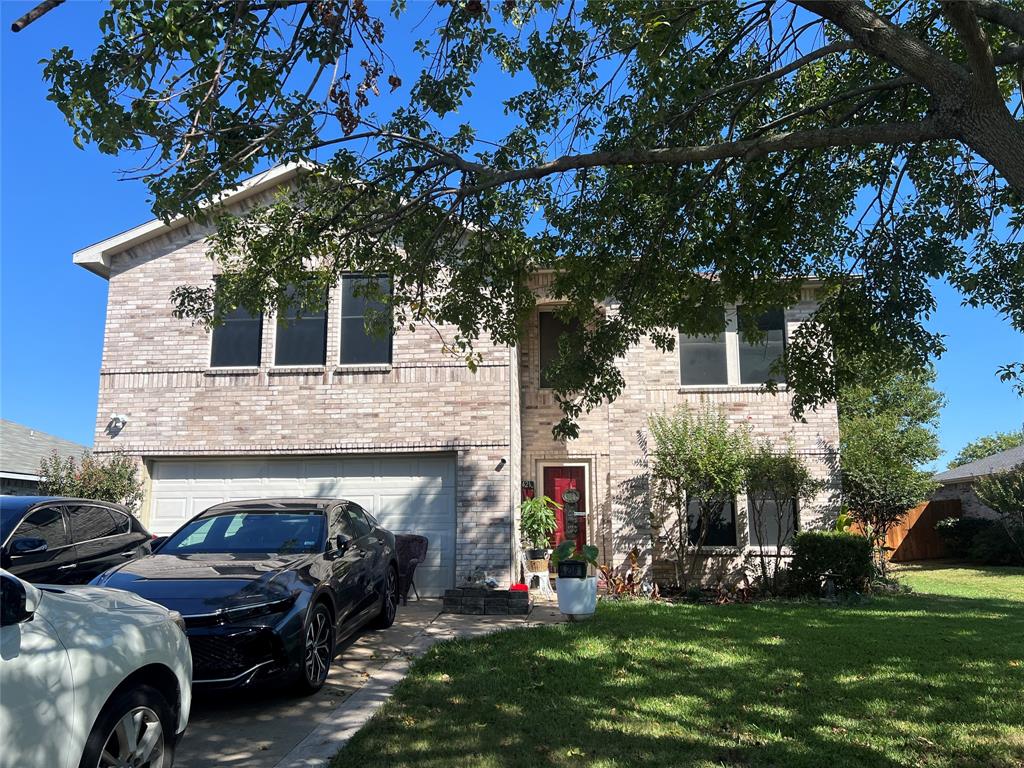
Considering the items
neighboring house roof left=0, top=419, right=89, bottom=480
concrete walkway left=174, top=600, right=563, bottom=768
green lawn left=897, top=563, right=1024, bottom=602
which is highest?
neighboring house roof left=0, top=419, right=89, bottom=480

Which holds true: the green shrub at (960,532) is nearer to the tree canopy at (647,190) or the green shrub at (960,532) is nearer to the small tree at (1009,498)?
the small tree at (1009,498)

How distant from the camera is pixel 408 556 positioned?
11.8 m

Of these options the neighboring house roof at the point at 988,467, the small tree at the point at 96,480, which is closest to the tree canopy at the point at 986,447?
the neighboring house roof at the point at 988,467

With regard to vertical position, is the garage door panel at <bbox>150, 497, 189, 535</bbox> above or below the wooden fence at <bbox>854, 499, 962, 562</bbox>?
above

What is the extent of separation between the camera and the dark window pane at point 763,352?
15109 mm

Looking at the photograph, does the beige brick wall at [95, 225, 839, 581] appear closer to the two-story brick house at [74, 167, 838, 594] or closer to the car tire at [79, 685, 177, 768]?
the two-story brick house at [74, 167, 838, 594]

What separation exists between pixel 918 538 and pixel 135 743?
25817 millimetres

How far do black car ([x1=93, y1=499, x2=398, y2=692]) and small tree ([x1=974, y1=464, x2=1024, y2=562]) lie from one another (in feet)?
63.2

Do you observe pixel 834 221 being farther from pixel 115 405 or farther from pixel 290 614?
pixel 115 405

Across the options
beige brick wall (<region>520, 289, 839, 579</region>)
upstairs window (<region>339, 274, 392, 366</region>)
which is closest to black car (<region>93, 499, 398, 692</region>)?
upstairs window (<region>339, 274, 392, 366</region>)

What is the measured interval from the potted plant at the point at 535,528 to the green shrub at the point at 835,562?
14.5 feet

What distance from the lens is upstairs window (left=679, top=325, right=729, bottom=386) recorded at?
603 inches

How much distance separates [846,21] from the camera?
18.3ft

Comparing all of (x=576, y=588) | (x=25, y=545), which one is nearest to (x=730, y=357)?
(x=576, y=588)
